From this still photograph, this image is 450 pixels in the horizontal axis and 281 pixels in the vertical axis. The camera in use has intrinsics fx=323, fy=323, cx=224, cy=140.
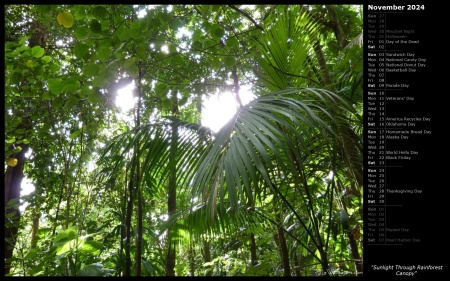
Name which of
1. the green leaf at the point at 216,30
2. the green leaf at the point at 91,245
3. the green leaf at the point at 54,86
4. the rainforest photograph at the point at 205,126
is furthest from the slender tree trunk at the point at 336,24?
the green leaf at the point at 91,245

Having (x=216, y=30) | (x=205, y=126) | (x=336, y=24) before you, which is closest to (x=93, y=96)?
(x=205, y=126)

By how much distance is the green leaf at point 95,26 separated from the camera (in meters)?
1.49

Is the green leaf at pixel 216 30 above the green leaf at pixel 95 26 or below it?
above

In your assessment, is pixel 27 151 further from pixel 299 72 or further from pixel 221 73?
pixel 299 72

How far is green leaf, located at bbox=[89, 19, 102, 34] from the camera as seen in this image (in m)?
1.49

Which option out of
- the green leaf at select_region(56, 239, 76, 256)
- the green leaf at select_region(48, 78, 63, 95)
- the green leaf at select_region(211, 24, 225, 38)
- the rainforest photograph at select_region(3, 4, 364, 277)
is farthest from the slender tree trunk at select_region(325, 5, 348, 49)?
the green leaf at select_region(56, 239, 76, 256)

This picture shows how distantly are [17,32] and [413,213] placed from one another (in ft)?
11.3

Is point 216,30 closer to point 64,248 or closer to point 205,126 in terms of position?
point 205,126

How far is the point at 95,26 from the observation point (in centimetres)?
150

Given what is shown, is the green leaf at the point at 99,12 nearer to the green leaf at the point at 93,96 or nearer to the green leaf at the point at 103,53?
the green leaf at the point at 103,53

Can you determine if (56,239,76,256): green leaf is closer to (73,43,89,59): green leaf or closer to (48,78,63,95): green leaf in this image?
(48,78,63,95): green leaf

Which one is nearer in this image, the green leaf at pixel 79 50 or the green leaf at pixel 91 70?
the green leaf at pixel 91 70

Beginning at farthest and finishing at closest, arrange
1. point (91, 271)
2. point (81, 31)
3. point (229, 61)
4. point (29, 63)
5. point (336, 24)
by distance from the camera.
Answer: point (336, 24)
point (229, 61)
point (29, 63)
point (81, 31)
point (91, 271)

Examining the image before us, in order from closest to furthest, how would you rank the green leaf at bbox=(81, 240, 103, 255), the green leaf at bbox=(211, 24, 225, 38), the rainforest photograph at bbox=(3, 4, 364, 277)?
the rainforest photograph at bbox=(3, 4, 364, 277), the green leaf at bbox=(81, 240, 103, 255), the green leaf at bbox=(211, 24, 225, 38)
